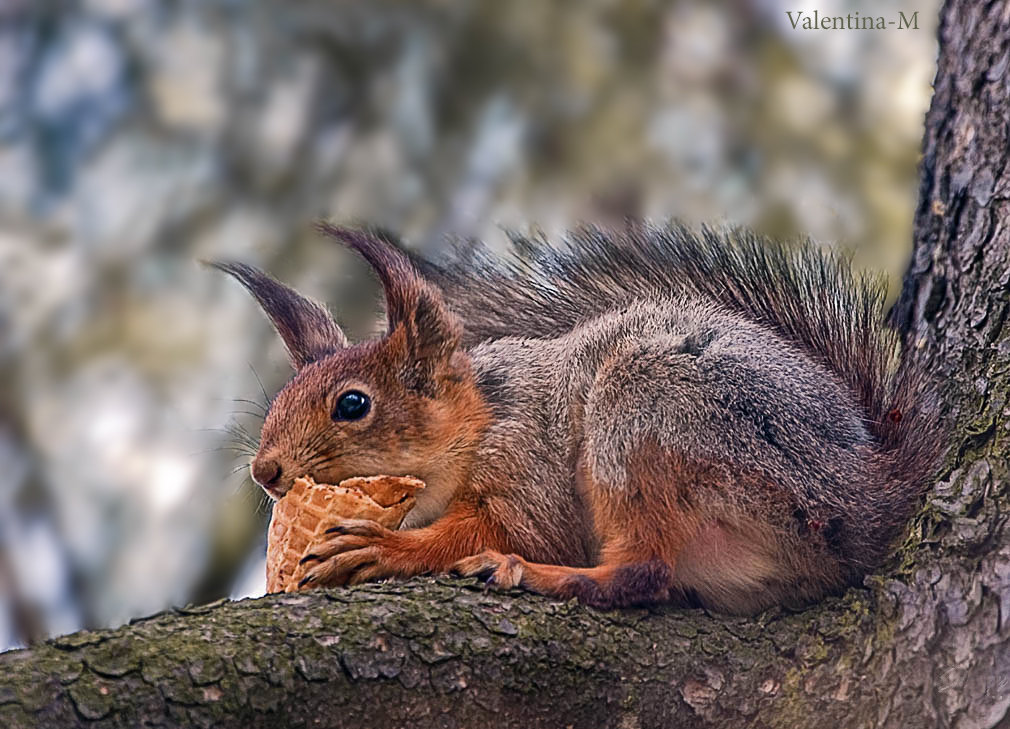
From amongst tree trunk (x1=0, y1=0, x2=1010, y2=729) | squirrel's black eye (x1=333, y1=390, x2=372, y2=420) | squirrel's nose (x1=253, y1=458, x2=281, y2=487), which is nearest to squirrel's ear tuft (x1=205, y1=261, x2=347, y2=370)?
squirrel's black eye (x1=333, y1=390, x2=372, y2=420)

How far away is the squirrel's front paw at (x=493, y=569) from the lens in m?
2.10

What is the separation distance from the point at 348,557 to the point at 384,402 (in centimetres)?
53

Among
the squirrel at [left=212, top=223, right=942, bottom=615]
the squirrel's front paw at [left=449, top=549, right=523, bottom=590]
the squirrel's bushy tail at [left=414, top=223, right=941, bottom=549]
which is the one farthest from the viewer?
the squirrel's bushy tail at [left=414, top=223, right=941, bottom=549]

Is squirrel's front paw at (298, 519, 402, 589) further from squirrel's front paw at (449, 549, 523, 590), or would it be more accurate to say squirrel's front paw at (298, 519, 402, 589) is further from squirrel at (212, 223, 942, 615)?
squirrel's front paw at (449, 549, 523, 590)

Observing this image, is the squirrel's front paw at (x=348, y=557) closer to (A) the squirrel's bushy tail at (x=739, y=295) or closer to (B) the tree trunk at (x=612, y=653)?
(B) the tree trunk at (x=612, y=653)

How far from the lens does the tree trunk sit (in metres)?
1.58

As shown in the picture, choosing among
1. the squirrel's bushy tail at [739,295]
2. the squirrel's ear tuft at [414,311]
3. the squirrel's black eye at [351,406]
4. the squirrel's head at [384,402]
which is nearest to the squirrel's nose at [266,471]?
the squirrel's head at [384,402]

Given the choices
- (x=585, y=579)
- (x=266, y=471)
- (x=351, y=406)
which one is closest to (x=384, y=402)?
(x=351, y=406)

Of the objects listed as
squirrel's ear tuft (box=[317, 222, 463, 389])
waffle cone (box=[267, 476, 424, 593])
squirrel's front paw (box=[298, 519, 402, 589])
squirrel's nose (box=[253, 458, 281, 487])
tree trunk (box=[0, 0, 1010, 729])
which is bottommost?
tree trunk (box=[0, 0, 1010, 729])

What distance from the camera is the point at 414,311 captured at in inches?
104

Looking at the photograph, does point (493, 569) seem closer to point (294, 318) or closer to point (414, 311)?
point (414, 311)

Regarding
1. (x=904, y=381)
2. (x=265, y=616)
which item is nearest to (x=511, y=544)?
(x=265, y=616)

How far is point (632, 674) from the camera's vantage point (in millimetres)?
1940

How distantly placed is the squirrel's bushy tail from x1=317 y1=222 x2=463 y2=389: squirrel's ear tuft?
0.61 ft
